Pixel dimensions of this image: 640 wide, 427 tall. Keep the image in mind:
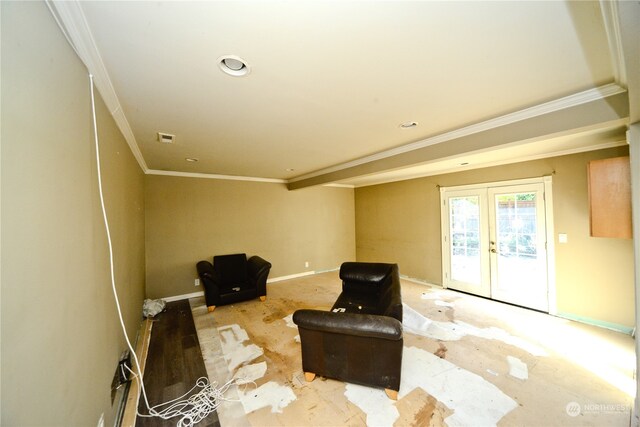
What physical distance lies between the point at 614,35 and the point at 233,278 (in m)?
5.28

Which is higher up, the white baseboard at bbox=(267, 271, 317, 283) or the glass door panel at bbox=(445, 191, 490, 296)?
the glass door panel at bbox=(445, 191, 490, 296)

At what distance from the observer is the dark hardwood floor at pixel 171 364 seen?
1.95 m

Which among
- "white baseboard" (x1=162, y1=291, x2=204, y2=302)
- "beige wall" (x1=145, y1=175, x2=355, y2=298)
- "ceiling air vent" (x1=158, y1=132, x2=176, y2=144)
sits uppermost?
"ceiling air vent" (x1=158, y1=132, x2=176, y2=144)

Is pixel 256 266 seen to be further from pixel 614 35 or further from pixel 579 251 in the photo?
pixel 579 251

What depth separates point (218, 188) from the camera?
4.94 metres

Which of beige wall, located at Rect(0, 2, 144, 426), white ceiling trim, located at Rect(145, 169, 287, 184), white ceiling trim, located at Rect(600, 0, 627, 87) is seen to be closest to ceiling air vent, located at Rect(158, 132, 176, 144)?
beige wall, located at Rect(0, 2, 144, 426)

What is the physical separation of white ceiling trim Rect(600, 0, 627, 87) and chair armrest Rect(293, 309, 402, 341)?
188 cm

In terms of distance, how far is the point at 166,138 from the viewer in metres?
2.69

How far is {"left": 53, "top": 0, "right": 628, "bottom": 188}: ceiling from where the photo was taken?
1.10 m

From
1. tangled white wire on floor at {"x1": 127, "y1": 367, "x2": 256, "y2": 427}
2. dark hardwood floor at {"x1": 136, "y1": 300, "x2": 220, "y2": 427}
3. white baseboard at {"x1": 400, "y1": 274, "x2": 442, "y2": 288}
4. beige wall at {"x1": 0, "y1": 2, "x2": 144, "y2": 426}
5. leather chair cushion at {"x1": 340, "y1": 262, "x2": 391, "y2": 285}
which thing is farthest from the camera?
white baseboard at {"x1": 400, "y1": 274, "x2": 442, "y2": 288}

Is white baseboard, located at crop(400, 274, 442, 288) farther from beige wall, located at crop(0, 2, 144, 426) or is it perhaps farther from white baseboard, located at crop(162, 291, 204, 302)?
beige wall, located at crop(0, 2, 144, 426)

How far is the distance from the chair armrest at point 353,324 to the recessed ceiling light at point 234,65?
1.92m

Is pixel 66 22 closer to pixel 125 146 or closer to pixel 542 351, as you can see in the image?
pixel 125 146

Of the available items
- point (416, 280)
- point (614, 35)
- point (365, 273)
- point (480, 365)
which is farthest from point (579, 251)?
point (614, 35)
